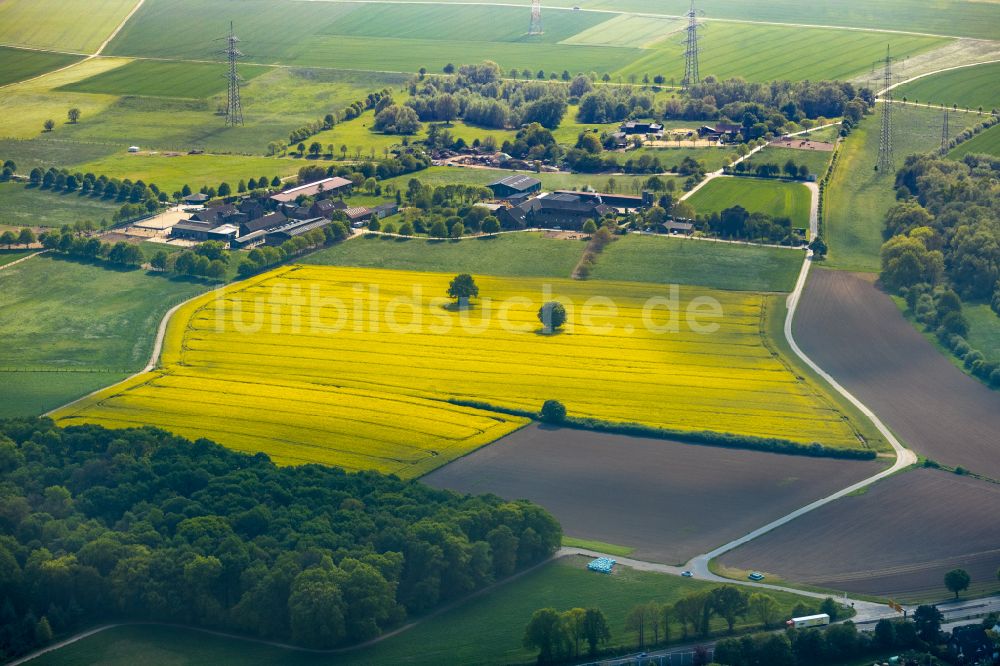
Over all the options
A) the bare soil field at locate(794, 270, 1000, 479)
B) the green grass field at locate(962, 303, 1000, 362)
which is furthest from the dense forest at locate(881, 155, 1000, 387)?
the bare soil field at locate(794, 270, 1000, 479)

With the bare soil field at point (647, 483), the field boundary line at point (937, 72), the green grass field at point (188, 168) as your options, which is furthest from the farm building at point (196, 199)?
the field boundary line at point (937, 72)

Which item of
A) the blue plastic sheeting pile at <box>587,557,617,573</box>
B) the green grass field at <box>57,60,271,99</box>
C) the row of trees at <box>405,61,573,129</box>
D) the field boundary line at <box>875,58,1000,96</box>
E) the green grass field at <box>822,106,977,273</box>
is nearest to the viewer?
the blue plastic sheeting pile at <box>587,557,617,573</box>

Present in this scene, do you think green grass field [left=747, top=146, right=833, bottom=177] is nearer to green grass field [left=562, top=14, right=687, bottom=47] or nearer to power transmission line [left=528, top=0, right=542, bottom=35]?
green grass field [left=562, top=14, right=687, bottom=47]

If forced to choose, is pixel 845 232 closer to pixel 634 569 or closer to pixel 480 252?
pixel 480 252

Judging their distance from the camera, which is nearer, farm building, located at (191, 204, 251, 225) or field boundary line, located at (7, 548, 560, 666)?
field boundary line, located at (7, 548, 560, 666)

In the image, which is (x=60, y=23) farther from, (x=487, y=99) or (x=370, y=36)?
(x=487, y=99)

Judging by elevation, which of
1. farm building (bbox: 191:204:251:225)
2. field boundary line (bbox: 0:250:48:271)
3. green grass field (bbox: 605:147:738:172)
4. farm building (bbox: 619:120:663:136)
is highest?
farm building (bbox: 619:120:663:136)

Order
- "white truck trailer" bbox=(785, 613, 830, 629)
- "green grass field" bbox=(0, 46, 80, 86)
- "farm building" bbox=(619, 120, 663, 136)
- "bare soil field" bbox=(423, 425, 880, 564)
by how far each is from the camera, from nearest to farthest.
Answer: "white truck trailer" bbox=(785, 613, 830, 629) < "bare soil field" bbox=(423, 425, 880, 564) < "farm building" bbox=(619, 120, 663, 136) < "green grass field" bbox=(0, 46, 80, 86)
